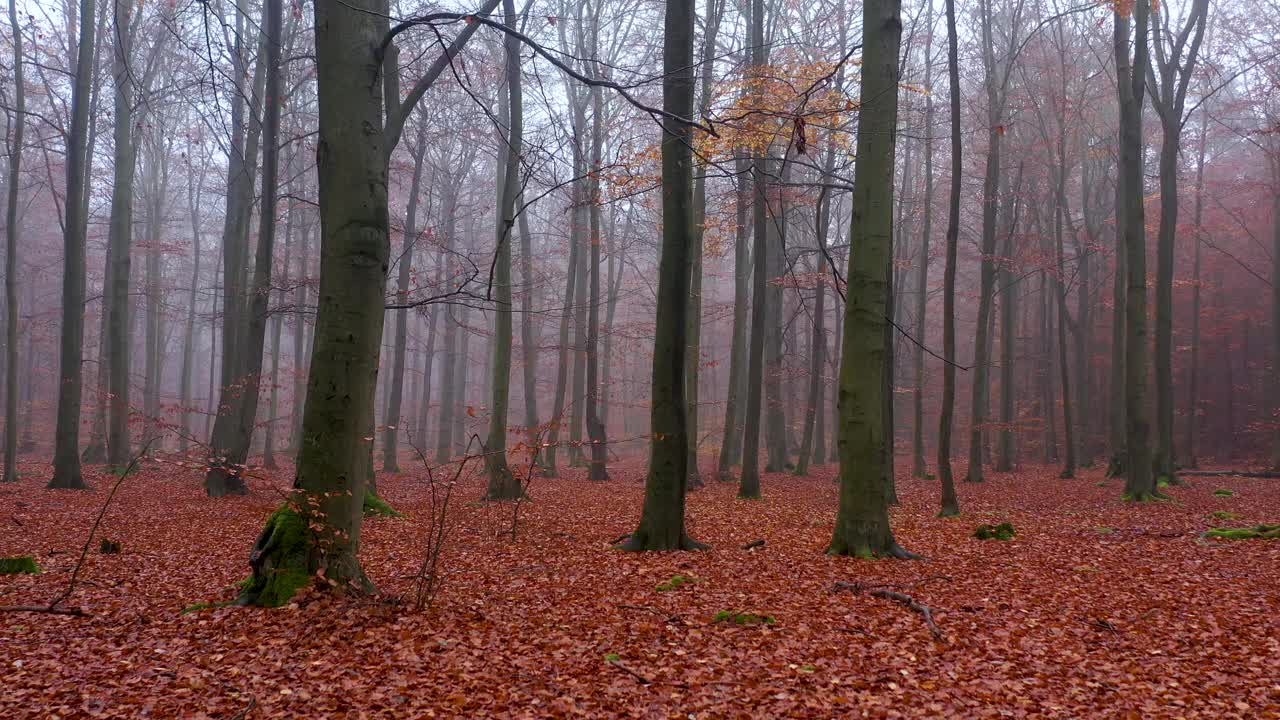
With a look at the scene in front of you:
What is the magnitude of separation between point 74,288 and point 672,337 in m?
11.0

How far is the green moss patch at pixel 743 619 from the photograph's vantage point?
16.6ft

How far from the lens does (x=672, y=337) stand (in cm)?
752

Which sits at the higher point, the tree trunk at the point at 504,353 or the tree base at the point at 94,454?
the tree trunk at the point at 504,353

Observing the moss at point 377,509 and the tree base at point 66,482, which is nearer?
the moss at point 377,509

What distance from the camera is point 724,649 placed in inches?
179

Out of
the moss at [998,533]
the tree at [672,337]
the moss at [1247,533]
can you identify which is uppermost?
the tree at [672,337]

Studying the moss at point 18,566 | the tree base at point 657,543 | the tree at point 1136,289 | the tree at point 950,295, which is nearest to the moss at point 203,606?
the moss at point 18,566

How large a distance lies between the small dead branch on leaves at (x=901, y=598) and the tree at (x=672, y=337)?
200 centimetres

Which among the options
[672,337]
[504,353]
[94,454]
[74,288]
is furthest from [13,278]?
[672,337]

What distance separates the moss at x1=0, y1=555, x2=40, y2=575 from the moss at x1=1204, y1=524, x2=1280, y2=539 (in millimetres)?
11269

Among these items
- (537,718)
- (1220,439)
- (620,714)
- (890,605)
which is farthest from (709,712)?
(1220,439)

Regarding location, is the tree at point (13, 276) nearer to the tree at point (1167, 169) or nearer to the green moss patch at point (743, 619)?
the green moss patch at point (743, 619)

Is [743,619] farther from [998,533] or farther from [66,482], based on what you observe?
[66,482]

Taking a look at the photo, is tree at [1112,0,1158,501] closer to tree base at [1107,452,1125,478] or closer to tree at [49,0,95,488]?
tree base at [1107,452,1125,478]
